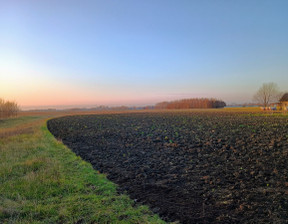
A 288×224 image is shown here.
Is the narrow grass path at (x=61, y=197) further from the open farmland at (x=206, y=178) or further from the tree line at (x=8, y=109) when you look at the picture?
the tree line at (x=8, y=109)

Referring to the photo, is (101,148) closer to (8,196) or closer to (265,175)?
(8,196)

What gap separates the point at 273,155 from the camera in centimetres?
736

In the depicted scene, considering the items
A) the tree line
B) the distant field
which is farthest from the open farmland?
the tree line

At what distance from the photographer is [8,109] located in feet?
147

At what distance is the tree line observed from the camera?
140 ft

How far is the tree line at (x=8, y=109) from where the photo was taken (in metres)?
42.8

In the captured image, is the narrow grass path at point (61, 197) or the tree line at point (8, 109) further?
the tree line at point (8, 109)

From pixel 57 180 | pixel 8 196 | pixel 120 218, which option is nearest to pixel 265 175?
pixel 120 218

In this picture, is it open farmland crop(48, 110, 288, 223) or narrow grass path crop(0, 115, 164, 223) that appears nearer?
narrow grass path crop(0, 115, 164, 223)

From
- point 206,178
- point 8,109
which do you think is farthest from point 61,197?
point 8,109

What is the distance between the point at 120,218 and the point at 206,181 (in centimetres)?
296

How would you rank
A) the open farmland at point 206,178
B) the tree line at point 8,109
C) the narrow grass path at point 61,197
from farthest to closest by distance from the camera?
1. the tree line at point 8,109
2. the open farmland at point 206,178
3. the narrow grass path at point 61,197

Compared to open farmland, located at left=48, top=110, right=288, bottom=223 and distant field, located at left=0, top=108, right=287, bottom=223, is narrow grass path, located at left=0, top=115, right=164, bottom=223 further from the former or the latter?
open farmland, located at left=48, top=110, right=288, bottom=223

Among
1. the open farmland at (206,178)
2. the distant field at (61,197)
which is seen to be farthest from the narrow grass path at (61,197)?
the open farmland at (206,178)
